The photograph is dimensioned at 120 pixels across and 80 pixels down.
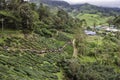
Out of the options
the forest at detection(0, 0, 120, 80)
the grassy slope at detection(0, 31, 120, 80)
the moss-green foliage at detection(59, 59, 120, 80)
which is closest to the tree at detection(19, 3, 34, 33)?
the forest at detection(0, 0, 120, 80)

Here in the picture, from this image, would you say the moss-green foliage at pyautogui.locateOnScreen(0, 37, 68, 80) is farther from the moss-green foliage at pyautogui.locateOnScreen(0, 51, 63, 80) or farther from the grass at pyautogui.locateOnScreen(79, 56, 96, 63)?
the grass at pyautogui.locateOnScreen(79, 56, 96, 63)

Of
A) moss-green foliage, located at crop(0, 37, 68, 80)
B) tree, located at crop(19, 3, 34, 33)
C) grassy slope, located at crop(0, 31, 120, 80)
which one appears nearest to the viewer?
moss-green foliage, located at crop(0, 37, 68, 80)

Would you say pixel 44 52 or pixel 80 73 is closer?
pixel 80 73

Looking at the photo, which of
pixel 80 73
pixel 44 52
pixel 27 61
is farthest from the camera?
pixel 44 52

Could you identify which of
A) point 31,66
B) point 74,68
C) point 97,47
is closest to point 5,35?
point 31,66

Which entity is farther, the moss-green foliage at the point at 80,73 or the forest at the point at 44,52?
the moss-green foliage at the point at 80,73

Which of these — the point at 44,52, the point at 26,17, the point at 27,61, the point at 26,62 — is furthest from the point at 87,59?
the point at 26,62

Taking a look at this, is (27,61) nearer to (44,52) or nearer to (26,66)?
(26,66)

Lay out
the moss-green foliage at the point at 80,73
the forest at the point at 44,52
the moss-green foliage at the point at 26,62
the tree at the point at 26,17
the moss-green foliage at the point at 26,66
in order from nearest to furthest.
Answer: the moss-green foliage at the point at 26,66
the moss-green foliage at the point at 26,62
the forest at the point at 44,52
the moss-green foliage at the point at 80,73
the tree at the point at 26,17

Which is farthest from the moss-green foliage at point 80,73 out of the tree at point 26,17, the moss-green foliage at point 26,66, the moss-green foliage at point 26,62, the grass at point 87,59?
the tree at point 26,17

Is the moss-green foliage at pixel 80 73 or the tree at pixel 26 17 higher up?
the tree at pixel 26 17

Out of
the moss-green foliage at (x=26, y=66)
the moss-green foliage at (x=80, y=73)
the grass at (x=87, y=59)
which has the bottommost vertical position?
the grass at (x=87, y=59)

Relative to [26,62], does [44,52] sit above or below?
below

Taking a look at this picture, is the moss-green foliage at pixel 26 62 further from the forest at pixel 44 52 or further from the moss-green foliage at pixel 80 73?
the moss-green foliage at pixel 80 73
